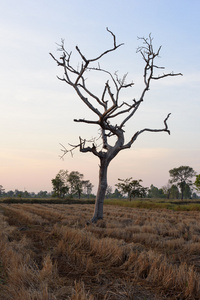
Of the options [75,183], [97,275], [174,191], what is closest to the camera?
[97,275]

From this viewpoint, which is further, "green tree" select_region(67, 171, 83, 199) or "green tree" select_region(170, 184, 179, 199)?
"green tree" select_region(170, 184, 179, 199)

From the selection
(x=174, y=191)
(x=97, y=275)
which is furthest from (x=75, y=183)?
(x=97, y=275)

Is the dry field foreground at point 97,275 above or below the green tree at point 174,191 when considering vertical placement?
below

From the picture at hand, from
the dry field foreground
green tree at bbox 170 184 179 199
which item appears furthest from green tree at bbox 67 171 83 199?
the dry field foreground

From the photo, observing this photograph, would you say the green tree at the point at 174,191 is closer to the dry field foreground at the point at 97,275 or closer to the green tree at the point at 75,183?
the green tree at the point at 75,183

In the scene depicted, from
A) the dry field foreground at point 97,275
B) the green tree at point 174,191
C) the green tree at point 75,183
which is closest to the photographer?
the dry field foreground at point 97,275

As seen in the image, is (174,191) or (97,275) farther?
(174,191)

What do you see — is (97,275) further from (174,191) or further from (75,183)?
(174,191)

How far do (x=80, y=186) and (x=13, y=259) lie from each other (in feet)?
295

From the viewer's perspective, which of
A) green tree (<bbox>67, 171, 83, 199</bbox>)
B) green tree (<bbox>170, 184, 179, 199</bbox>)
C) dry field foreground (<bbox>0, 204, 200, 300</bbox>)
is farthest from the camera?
green tree (<bbox>170, 184, 179, 199</bbox>)

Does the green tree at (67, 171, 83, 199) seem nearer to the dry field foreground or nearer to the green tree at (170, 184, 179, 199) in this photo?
the green tree at (170, 184, 179, 199)

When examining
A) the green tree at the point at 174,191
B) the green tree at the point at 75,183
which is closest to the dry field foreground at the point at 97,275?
the green tree at the point at 75,183

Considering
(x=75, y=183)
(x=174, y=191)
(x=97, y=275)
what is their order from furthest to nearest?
(x=174, y=191), (x=75, y=183), (x=97, y=275)

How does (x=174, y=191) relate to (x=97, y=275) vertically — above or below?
above
